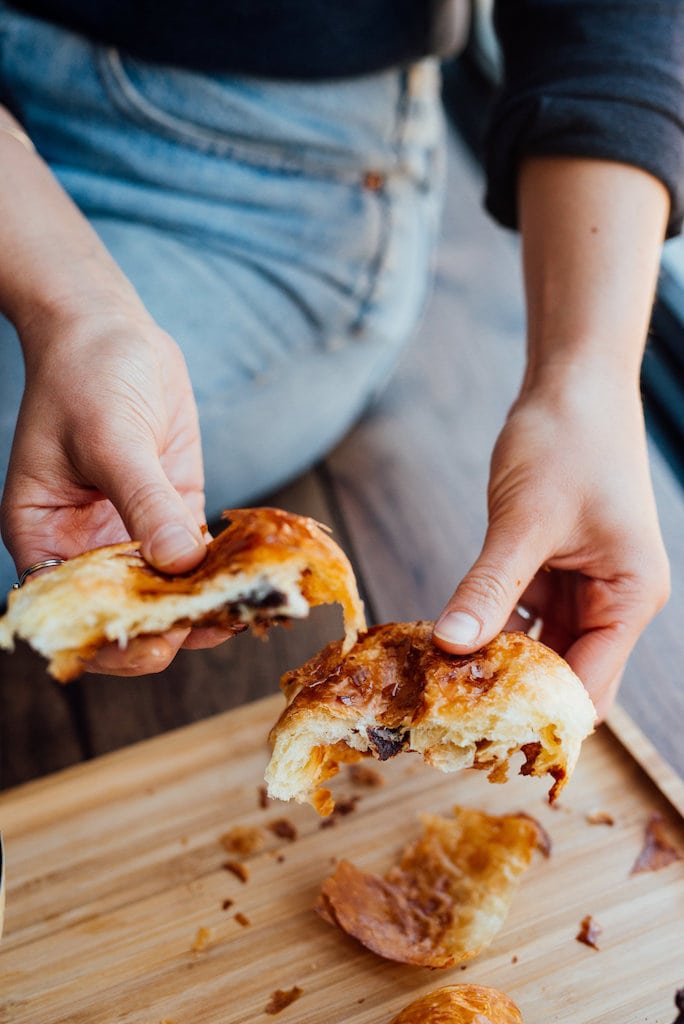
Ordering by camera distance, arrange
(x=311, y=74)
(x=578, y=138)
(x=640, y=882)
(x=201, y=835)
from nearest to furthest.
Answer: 1. (x=640, y=882)
2. (x=201, y=835)
3. (x=578, y=138)
4. (x=311, y=74)

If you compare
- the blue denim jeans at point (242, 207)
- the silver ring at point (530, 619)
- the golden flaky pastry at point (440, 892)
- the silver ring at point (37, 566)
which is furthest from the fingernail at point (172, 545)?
the blue denim jeans at point (242, 207)

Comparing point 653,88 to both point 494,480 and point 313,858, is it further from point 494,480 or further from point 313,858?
point 313,858

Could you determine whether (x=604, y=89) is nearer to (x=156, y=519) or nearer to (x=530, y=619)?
(x=530, y=619)

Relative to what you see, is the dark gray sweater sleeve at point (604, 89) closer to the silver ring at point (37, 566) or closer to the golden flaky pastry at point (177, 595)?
the golden flaky pastry at point (177, 595)

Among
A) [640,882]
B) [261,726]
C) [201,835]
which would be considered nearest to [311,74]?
[261,726]

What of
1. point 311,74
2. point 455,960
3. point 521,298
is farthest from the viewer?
point 521,298
